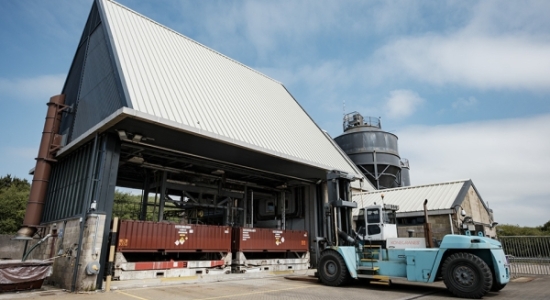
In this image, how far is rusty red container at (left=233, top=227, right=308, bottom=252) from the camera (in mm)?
18739

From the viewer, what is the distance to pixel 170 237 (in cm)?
1579

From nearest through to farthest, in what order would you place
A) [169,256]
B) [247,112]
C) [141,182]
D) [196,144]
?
[196,144] < [169,256] < [247,112] < [141,182]

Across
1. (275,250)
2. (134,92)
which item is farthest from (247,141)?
(275,250)

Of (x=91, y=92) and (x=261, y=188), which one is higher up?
(x=91, y=92)

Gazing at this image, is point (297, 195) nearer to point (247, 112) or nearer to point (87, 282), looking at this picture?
point (247, 112)

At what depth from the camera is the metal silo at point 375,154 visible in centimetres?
3519

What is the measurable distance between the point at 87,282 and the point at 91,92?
915cm

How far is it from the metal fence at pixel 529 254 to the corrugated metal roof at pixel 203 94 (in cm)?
1086

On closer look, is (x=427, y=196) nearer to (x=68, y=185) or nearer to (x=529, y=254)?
(x=529, y=254)

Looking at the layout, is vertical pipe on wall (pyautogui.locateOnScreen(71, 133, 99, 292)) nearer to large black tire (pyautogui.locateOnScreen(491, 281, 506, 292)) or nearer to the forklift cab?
the forklift cab

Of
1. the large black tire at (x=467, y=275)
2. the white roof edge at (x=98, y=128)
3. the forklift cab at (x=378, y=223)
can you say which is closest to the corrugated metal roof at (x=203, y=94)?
the white roof edge at (x=98, y=128)

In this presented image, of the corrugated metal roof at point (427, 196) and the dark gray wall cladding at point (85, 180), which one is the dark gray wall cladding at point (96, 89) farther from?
the corrugated metal roof at point (427, 196)

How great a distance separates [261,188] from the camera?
25797 millimetres

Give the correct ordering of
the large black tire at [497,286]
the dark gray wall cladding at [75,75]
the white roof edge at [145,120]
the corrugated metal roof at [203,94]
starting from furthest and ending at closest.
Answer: the dark gray wall cladding at [75,75] → the corrugated metal roof at [203,94] → the white roof edge at [145,120] → the large black tire at [497,286]
